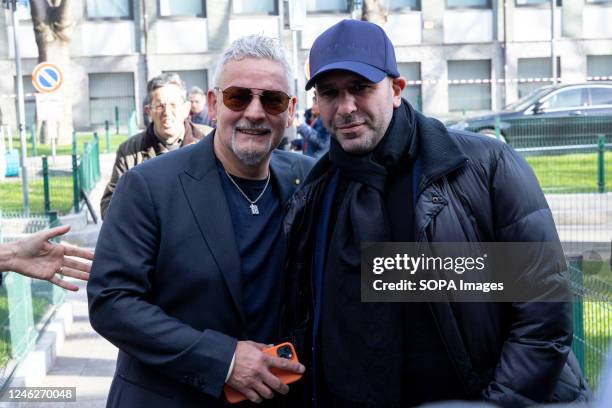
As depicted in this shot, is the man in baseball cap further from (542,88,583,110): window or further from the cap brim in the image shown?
(542,88,583,110): window

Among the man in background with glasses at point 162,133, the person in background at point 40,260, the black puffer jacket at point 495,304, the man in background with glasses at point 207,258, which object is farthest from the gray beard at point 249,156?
the man in background with glasses at point 162,133

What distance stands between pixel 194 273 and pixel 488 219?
93 centimetres

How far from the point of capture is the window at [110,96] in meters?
36.0

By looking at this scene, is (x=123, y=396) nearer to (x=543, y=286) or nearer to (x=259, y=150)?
(x=259, y=150)

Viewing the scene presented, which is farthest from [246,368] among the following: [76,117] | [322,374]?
[76,117]

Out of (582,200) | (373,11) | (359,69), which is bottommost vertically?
(582,200)

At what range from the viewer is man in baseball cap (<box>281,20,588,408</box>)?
304 centimetres

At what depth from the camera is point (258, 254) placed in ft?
11.2

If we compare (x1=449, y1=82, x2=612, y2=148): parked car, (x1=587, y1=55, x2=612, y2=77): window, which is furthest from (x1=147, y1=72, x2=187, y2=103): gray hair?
(x1=587, y1=55, x2=612, y2=77): window

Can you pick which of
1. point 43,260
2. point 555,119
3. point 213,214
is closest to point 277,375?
point 213,214

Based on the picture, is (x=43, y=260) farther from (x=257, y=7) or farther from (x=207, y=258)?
(x=257, y=7)

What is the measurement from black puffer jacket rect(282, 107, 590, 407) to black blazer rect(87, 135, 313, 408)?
671mm

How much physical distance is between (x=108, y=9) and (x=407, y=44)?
10258mm

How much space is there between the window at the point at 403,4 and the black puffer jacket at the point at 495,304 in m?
33.6
